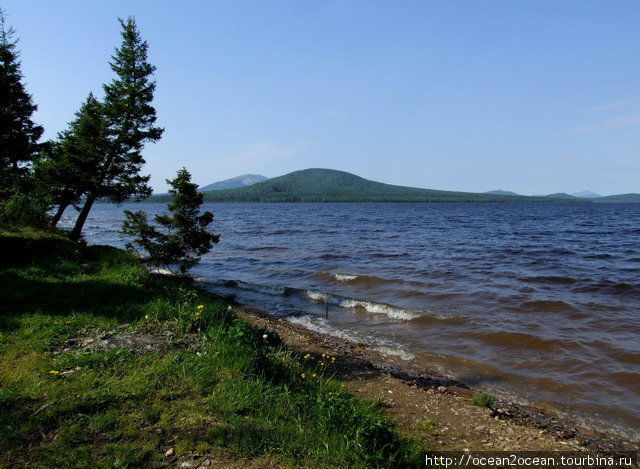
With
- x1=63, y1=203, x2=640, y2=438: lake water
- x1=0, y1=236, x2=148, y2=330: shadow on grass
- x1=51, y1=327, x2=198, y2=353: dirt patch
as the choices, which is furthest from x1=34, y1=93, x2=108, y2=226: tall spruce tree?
x1=51, y1=327, x2=198, y2=353: dirt patch

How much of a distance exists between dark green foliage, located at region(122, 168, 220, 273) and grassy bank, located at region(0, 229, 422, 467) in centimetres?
900

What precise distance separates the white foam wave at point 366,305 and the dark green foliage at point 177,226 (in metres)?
5.97

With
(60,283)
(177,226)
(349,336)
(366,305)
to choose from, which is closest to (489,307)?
(366,305)

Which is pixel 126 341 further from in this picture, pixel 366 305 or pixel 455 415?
pixel 366 305

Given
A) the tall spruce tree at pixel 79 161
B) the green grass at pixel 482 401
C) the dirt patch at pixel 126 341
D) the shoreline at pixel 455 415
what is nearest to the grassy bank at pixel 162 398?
the dirt patch at pixel 126 341

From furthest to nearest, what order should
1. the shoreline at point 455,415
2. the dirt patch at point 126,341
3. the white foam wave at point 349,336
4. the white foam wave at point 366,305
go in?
the white foam wave at point 366,305, the white foam wave at point 349,336, the dirt patch at point 126,341, the shoreline at point 455,415

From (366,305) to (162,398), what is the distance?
476 inches

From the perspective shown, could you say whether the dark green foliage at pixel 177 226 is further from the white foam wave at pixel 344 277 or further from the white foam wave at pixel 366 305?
the white foam wave at pixel 344 277

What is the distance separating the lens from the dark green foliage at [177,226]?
1675 centimetres

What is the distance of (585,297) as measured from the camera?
16.5 m

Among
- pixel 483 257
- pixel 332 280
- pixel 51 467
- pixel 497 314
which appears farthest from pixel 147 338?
pixel 483 257

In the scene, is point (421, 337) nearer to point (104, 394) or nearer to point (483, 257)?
point (104, 394)

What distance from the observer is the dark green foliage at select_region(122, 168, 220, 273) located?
1675cm

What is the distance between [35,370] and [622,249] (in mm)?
38667
